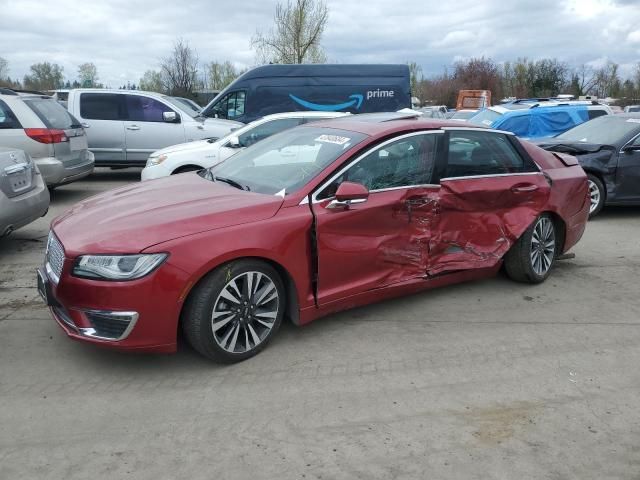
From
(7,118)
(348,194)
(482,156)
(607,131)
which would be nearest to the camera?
(348,194)

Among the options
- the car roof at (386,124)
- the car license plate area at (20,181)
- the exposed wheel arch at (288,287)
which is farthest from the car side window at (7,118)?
the exposed wheel arch at (288,287)

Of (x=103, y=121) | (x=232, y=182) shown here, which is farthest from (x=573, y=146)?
(x=103, y=121)

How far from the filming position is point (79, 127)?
945 cm

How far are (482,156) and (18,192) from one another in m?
4.52

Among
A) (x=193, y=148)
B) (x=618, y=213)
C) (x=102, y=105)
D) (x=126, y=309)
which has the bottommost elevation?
(x=618, y=213)

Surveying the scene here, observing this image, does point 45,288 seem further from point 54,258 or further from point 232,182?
point 232,182

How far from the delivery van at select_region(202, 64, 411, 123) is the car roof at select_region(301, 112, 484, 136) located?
29.6 feet

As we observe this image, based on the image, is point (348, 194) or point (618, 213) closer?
point (348, 194)

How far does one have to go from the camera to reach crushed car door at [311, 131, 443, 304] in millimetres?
3844

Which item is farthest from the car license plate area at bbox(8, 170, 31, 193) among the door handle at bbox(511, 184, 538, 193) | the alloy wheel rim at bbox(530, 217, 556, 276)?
the alloy wheel rim at bbox(530, 217, 556, 276)

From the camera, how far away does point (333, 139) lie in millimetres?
4301

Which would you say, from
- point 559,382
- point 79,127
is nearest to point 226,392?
point 559,382

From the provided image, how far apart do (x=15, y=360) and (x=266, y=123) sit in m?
6.11

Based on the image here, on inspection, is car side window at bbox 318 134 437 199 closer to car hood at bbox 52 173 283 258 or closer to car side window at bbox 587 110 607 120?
car hood at bbox 52 173 283 258
